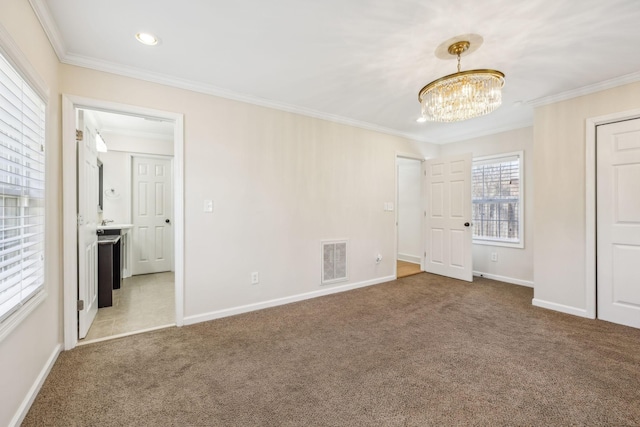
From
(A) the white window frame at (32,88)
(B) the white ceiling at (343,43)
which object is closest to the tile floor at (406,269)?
(B) the white ceiling at (343,43)

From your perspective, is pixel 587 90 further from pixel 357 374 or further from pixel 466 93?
pixel 357 374

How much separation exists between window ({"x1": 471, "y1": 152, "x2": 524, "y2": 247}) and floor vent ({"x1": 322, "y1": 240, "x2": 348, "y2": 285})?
2.47 meters

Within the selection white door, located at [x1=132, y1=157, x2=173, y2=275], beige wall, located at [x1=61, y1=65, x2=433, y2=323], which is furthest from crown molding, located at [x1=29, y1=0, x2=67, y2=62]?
white door, located at [x1=132, y1=157, x2=173, y2=275]

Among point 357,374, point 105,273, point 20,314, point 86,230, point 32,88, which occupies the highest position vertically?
point 32,88

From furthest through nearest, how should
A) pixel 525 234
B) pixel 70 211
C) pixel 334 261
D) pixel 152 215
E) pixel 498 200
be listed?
pixel 152 215, pixel 498 200, pixel 525 234, pixel 334 261, pixel 70 211

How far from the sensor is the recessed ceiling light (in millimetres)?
2086

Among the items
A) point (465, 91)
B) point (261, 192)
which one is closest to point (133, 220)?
point (261, 192)

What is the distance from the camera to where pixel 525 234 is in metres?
4.22

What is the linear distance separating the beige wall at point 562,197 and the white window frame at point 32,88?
14.7 ft

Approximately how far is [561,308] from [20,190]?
15.5 feet

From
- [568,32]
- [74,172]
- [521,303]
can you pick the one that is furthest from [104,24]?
[521,303]

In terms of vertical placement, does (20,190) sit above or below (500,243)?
above

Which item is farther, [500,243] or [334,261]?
[500,243]

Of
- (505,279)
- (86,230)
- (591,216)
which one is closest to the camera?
(86,230)
